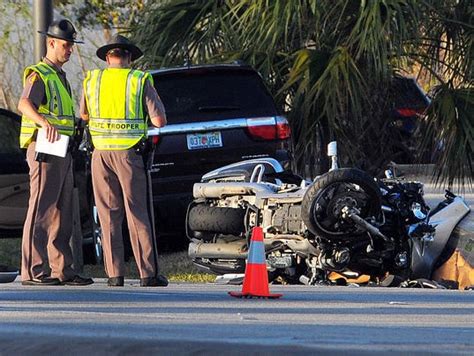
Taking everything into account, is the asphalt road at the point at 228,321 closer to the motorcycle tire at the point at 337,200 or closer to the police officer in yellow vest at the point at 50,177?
the police officer in yellow vest at the point at 50,177

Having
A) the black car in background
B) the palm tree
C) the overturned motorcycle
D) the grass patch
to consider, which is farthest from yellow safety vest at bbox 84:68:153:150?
the palm tree

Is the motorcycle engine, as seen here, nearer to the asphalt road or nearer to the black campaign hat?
the asphalt road

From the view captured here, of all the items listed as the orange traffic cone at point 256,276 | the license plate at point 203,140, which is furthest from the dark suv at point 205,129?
the orange traffic cone at point 256,276

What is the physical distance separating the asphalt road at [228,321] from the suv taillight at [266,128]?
2.88 metres

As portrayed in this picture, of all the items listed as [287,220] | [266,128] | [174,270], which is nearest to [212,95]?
[266,128]

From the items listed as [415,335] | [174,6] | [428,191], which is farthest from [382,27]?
[415,335]

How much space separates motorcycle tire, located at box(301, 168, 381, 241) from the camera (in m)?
11.2

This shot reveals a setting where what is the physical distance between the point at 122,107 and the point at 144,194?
0.65m

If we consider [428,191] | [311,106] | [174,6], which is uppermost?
[174,6]

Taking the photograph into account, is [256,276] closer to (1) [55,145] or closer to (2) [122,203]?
(2) [122,203]

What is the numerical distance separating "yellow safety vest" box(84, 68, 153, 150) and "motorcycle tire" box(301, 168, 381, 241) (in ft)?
4.28

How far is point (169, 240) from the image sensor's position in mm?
15992

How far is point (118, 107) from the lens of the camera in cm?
1098

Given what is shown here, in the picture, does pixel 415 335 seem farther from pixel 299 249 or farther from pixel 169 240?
Answer: pixel 169 240
